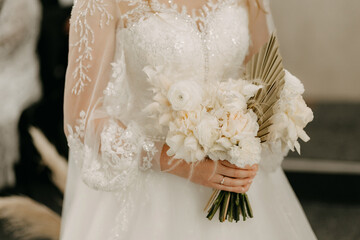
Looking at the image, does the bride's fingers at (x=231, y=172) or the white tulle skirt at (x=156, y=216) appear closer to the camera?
the bride's fingers at (x=231, y=172)

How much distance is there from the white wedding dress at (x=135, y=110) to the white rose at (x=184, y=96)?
134 millimetres

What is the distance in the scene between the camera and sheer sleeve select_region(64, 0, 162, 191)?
110cm

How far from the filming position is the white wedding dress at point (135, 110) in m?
1.11

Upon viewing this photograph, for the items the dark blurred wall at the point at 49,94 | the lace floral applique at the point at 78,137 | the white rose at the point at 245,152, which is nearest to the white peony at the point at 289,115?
the white rose at the point at 245,152

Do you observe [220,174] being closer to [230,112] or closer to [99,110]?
[230,112]

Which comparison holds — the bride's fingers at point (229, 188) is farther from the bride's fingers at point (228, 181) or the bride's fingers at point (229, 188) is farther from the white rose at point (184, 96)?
the white rose at point (184, 96)

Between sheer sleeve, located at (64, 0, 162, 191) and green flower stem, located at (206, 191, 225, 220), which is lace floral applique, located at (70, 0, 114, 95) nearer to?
sheer sleeve, located at (64, 0, 162, 191)

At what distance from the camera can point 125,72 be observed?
4.08 feet

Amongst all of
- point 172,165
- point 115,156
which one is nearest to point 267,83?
point 172,165

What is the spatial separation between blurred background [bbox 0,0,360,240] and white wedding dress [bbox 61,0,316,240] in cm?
143

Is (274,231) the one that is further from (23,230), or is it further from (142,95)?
(23,230)

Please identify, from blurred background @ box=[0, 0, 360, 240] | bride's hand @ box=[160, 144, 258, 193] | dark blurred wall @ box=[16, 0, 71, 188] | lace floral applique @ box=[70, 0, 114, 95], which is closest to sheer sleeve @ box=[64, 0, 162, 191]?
lace floral applique @ box=[70, 0, 114, 95]

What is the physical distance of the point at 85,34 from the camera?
1.10 m

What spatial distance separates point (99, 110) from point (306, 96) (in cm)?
363
